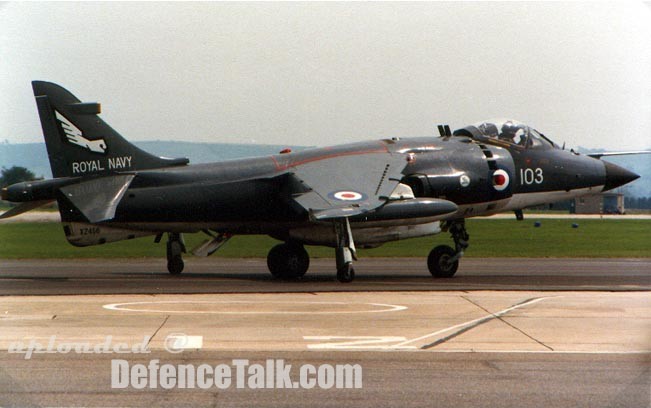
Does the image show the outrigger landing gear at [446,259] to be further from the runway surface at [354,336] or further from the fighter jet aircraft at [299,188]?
the runway surface at [354,336]

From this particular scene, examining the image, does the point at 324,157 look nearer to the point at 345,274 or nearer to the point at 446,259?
the point at 345,274

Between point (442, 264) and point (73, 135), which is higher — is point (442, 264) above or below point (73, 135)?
below

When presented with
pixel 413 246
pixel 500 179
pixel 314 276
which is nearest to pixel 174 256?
pixel 314 276

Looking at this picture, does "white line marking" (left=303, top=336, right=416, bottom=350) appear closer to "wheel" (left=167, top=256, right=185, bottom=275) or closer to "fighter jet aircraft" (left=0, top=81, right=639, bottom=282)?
"fighter jet aircraft" (left=0, top=81, right=639, bottom=282)

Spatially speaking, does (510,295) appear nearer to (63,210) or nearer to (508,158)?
(508,158)

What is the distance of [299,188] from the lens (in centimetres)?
2123

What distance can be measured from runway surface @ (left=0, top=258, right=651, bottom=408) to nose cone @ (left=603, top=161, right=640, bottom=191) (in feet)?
12.3

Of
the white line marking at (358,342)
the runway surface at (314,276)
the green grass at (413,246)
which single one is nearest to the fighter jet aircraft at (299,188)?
the runway surface at (314,276)

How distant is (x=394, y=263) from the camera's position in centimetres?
2794

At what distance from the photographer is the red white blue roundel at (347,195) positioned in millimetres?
19672

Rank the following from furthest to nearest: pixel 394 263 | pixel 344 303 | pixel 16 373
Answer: pixel 394 263 < pixel 344 303 < pixel 16 373

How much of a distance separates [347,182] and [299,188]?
1411mm

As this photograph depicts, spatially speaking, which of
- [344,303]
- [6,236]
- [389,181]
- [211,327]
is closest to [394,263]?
[389,181]

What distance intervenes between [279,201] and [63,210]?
499 cm
